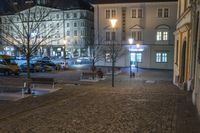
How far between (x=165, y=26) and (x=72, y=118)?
128 ft

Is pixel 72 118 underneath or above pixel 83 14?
underneath

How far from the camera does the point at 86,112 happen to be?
11.3 metres

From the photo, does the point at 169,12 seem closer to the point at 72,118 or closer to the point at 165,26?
the point at 165,26

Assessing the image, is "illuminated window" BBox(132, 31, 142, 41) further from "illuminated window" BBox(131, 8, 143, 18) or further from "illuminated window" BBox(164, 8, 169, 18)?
"illuminated window" BBox(164, 8, 169, 18)

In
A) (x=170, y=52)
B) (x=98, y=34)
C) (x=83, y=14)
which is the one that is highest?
(x=83, y=14)

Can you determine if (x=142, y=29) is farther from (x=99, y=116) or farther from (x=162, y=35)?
(x=99, y=116)

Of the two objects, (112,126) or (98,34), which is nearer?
(112,126)

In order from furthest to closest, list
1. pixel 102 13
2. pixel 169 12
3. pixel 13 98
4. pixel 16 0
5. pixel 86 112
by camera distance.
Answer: pixel 102 13, pixel 169 12, pixel 16 0, pixel 13 98, pixel 86 112

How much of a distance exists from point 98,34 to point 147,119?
4073cm

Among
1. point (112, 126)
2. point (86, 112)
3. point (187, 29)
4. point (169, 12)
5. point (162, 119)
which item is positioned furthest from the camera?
point (169, 12)

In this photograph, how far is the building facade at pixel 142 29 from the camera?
46.4 metres

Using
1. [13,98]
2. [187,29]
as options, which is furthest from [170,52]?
[13,98]

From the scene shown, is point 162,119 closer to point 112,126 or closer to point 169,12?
point 112,126

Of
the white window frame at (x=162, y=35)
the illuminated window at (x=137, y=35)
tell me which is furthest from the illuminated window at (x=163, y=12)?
the illuminated window at (x=137, y=35)
